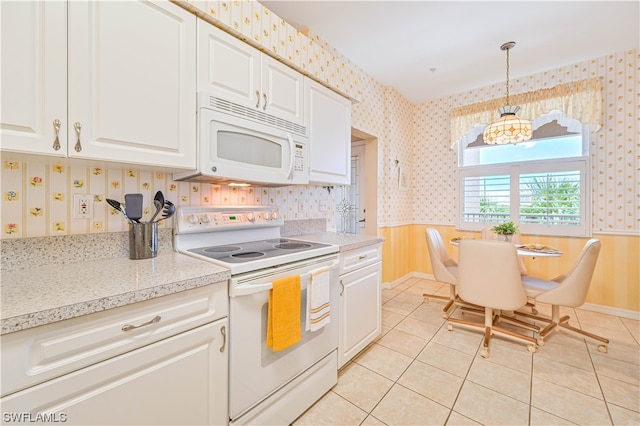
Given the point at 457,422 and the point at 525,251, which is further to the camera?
the point at 525,251

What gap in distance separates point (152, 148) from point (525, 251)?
9.74 ft

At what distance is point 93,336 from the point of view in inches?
33.0

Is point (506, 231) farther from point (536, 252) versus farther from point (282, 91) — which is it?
point (282, 91)

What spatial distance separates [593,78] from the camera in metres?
2.96

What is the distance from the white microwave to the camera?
1.39 metres

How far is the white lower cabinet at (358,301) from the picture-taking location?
185 cm

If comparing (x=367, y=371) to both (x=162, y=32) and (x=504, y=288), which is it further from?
(x=162, y=32)

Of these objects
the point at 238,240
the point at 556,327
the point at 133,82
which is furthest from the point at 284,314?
the point at 556,327

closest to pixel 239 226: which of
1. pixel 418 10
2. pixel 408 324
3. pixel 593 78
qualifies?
pixel 408 324

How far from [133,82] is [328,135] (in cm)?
133

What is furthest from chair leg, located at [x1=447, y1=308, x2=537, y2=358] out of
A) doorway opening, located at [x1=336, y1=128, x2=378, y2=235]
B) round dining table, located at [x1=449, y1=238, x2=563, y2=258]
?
doorway opening, located at [x1=336, y1=128, x2=378, y2=235]

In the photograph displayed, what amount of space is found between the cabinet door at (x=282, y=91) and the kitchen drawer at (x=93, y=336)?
3.85 ft

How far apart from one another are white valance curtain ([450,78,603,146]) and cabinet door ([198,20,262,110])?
3259 millimetres

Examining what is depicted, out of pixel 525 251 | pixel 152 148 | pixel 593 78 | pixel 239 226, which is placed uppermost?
pixel 593 78
